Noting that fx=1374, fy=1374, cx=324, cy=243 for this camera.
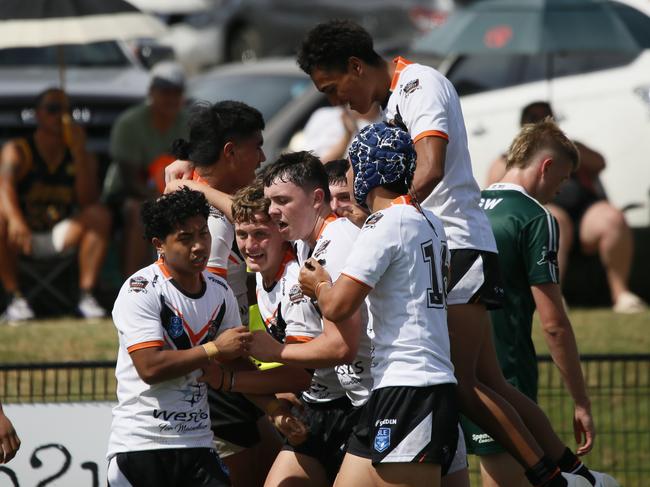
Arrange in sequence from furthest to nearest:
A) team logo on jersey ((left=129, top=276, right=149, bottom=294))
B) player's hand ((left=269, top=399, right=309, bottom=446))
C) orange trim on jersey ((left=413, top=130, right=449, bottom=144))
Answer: orange trim on jersey ((left=413, top=130, right=449, bottom=144)) < player's hand ((left=269, top=399, right=309, bottom=446)) < team logo on jersey ((left=129, top=276, right=149, bottom=294))

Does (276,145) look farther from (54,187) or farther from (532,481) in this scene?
(532,481)

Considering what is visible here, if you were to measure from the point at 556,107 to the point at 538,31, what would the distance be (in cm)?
73

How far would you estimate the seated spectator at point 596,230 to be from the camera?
1115 cm

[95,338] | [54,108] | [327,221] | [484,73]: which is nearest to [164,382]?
[327,221]

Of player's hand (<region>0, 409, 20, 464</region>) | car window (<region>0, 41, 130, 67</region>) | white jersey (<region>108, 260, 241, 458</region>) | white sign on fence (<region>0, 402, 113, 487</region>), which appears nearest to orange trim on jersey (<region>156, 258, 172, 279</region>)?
white jersey (<region>108, 260, 241, 458</region>)

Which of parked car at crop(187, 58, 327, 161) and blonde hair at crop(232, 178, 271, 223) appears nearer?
blonde hair at crop(232, 178, 271, 223)

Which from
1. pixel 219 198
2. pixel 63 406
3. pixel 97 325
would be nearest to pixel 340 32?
pixel 219 198

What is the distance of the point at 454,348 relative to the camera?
592 centimetres

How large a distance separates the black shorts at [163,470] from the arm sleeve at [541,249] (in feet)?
6.03

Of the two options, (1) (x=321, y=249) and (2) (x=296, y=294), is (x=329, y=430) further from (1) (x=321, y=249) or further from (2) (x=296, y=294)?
Result: (1) (x=321, y=249)

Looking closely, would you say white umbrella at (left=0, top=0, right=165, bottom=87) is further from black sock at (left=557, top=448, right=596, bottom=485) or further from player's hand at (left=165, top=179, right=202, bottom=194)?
black sock at (left=557, top=448, right=596, bottom=485)

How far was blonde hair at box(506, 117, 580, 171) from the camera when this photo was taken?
6.50m

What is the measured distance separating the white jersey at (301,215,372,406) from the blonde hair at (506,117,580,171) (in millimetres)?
1348

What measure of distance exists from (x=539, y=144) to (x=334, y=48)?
3.85 feet
